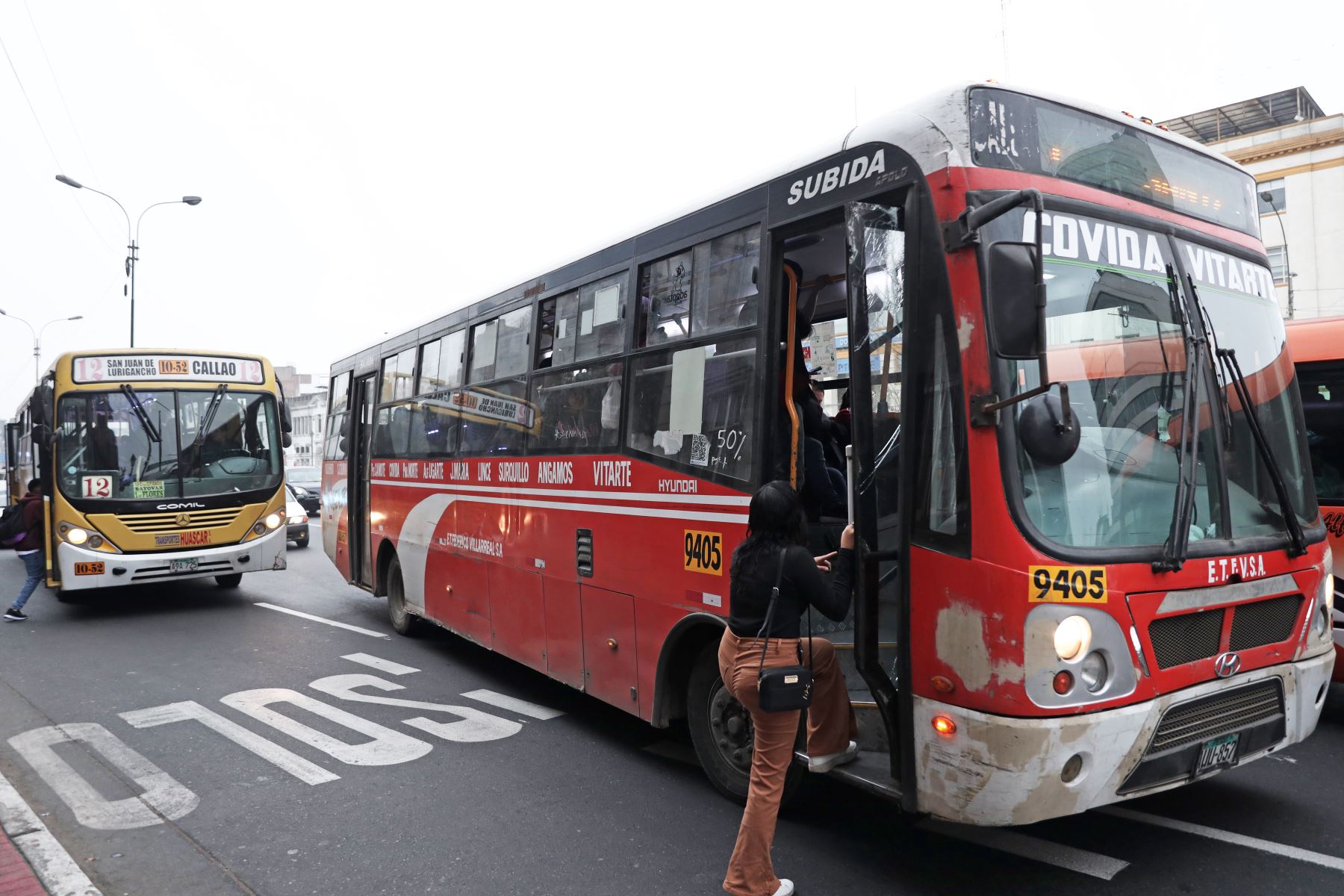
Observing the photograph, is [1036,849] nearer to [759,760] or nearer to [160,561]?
[759,760]

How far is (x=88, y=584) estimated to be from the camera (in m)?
11.0

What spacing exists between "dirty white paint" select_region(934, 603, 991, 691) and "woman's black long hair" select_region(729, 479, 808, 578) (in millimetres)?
680

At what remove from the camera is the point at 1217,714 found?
12.5ft

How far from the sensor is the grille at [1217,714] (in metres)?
3.64

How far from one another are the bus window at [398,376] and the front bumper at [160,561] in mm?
3186

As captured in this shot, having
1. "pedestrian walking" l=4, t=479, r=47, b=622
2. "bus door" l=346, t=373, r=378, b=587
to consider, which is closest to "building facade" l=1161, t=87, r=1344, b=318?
"bus door" l=346, t=373, r=378, b=587

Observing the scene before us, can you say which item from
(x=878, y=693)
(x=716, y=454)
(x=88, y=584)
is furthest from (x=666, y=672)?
(x=88, y=584)

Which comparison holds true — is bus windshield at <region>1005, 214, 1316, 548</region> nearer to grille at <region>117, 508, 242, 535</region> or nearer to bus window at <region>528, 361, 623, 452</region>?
bus window at <region>528, 361, 623, 452</region>

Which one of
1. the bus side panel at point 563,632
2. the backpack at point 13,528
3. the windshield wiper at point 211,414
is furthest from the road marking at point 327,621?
the bus side panel at point 563,632

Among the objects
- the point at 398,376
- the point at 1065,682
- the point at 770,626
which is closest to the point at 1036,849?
the point at 1065,682

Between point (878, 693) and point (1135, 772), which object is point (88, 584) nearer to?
point (878, 693)

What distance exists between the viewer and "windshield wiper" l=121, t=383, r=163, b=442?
11.5 meters

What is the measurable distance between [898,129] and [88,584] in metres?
10.9

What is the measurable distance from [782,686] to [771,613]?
0.30m
